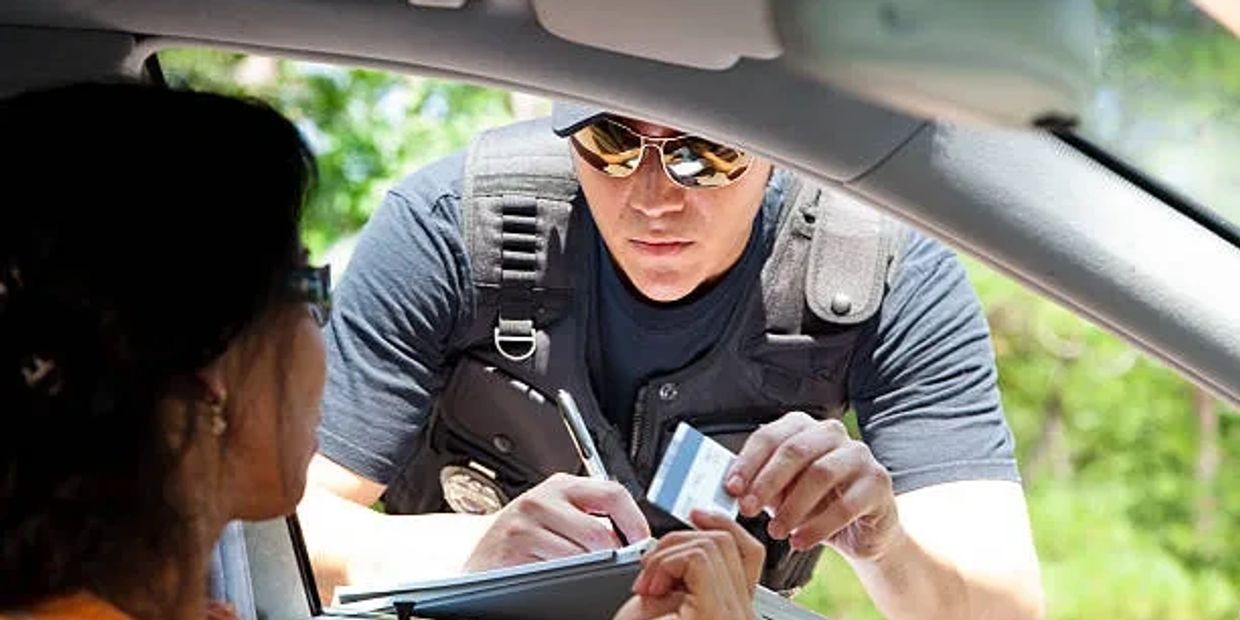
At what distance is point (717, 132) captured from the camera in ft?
6.30

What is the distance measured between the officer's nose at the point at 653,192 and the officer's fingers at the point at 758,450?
1.24ft

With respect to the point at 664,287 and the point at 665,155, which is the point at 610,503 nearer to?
the point at 665,155

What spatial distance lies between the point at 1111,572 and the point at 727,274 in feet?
16.4

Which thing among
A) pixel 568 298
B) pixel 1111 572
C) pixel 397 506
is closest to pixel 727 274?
pixel 568 298

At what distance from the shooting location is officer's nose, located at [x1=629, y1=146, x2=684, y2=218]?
2.65m

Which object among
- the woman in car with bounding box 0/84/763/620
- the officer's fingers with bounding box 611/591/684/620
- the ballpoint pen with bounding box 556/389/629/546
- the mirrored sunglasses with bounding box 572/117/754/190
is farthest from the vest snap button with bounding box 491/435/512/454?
the woman in car with bounding box 0/84/763/620

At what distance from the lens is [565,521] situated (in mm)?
2275

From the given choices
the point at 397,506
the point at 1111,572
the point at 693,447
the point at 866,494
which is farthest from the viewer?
the point at 1111,572

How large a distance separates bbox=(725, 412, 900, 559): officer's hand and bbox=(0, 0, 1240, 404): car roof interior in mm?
411

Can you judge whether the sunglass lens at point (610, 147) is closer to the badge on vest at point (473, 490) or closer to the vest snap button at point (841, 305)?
the vest snap button at point (841, 305)

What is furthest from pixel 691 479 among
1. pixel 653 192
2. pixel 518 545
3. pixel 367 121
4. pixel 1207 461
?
pixel 1207 461

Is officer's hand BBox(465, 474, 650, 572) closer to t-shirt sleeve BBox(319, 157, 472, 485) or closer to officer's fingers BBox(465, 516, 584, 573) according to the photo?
officer's fingers BBox(465, 516, 584, 573)

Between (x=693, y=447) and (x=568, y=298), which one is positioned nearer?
(x=693, y=447)

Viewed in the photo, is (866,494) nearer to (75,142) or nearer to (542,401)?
(542,401)
